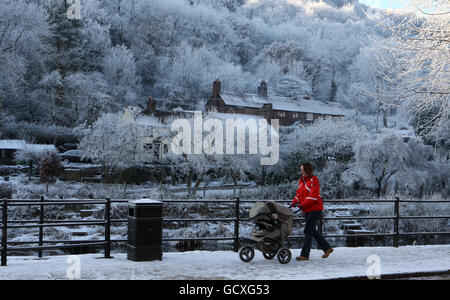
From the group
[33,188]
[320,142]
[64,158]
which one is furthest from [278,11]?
[33,188]

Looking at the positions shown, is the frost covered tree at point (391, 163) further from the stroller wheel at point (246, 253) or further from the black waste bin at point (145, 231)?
the black waste bin at point (145, 231)

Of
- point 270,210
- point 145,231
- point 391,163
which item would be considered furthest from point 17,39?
point 270,210

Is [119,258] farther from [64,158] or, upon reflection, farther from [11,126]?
[11,126]

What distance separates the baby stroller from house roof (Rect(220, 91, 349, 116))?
5428 cm

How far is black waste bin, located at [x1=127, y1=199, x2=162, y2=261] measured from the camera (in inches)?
353

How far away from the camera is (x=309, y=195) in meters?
9.33

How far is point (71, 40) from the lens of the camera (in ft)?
192

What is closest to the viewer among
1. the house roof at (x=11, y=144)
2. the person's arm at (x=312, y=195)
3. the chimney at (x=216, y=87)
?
the person's arm at (x=312, y=195)

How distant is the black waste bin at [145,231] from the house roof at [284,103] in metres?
54.4

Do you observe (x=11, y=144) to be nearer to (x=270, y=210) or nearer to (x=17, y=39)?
(x=17, y=39)

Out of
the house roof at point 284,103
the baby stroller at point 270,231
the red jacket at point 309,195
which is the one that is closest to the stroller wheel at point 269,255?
the baby stroller at point 270,231

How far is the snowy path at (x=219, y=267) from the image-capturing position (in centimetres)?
778
